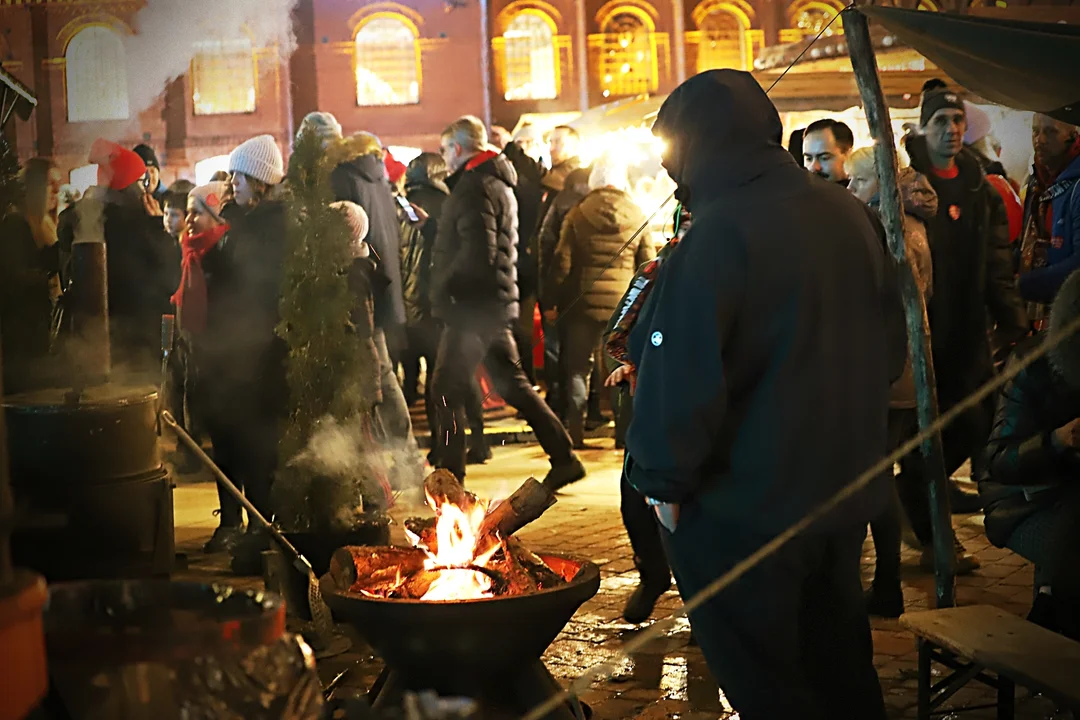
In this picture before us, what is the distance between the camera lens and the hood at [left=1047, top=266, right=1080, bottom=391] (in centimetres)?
460

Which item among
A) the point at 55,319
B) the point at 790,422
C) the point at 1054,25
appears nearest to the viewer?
the point at 790,422

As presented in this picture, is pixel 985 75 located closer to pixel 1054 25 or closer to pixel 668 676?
pixel 1054 25

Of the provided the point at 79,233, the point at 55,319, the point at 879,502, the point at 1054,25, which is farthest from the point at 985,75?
the point at 79,233

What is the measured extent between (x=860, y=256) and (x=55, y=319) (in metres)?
5.86

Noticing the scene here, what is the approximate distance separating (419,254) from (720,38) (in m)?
26.4

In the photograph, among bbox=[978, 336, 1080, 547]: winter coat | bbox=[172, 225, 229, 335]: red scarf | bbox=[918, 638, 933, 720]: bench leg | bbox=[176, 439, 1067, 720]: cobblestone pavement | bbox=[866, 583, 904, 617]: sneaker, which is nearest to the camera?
bbox=[918, 638, 933, 720]: bench leg

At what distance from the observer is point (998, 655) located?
13.5 ft

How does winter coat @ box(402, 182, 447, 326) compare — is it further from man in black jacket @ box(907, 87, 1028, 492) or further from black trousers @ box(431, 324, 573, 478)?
man in black jacket @ box(907, 87, 1028, 492)

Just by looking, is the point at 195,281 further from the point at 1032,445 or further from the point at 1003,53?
the point at 1032,445

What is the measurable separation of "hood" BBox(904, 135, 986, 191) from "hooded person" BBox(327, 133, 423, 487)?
384cm

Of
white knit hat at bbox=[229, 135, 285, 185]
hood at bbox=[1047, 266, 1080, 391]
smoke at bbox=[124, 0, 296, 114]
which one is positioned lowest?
hood at bbox=[1047, 266, 1080, 391]

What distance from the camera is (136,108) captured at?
1054 cm

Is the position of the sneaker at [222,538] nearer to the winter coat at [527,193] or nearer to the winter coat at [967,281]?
the winter coat at [967,281]

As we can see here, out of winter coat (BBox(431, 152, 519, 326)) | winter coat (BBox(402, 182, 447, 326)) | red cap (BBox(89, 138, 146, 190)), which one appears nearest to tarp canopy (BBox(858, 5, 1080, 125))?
winter coat (BBox(431, 152, 519, 326))
